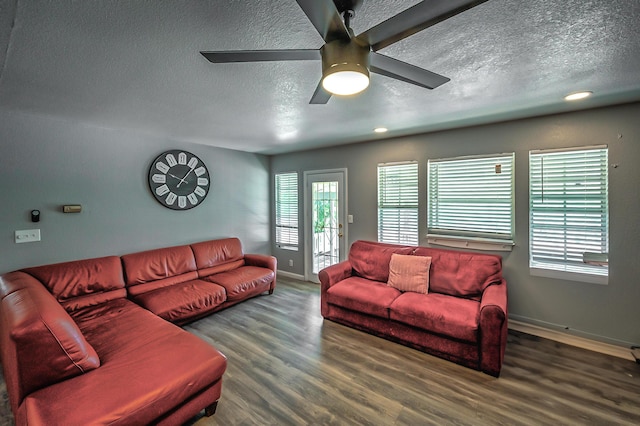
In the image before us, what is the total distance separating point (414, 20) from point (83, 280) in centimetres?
379

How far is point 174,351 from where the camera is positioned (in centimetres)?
194

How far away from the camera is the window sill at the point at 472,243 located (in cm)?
316

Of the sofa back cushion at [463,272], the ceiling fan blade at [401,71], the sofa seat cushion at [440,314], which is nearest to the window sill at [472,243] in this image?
the sofa back cushion at [463,272]

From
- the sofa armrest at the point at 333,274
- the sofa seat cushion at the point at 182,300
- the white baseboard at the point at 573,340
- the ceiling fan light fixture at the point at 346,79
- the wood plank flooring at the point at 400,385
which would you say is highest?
the ceiling fan light fixture at the point at 346,79

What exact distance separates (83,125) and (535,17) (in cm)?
425

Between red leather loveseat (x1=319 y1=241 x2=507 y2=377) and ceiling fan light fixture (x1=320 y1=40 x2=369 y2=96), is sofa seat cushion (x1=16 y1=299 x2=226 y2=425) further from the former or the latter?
ceiling fan light fixture (x1=320 y1=40 x2=369 y2=96)

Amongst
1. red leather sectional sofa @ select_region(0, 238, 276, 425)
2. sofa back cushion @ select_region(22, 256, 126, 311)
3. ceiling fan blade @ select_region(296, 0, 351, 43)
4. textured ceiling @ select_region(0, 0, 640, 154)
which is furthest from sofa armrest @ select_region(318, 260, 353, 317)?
ceiling fan blade @ select_region(296, 0, 351, 43)

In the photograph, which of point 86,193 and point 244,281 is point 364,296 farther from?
point 86,193

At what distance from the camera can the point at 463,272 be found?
9.96 feet

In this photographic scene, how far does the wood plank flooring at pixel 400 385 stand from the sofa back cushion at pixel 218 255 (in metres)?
1.23

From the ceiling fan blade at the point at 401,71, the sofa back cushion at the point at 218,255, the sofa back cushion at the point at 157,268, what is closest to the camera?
the ceiling fan blade at the point at 401,71

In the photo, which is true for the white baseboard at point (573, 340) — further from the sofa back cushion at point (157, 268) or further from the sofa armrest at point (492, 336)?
the sofa back cushion at point (157, 268)

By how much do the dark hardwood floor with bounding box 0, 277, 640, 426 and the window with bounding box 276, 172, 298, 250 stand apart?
91.4 inches

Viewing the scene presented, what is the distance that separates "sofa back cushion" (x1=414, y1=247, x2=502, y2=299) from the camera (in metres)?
2.93
